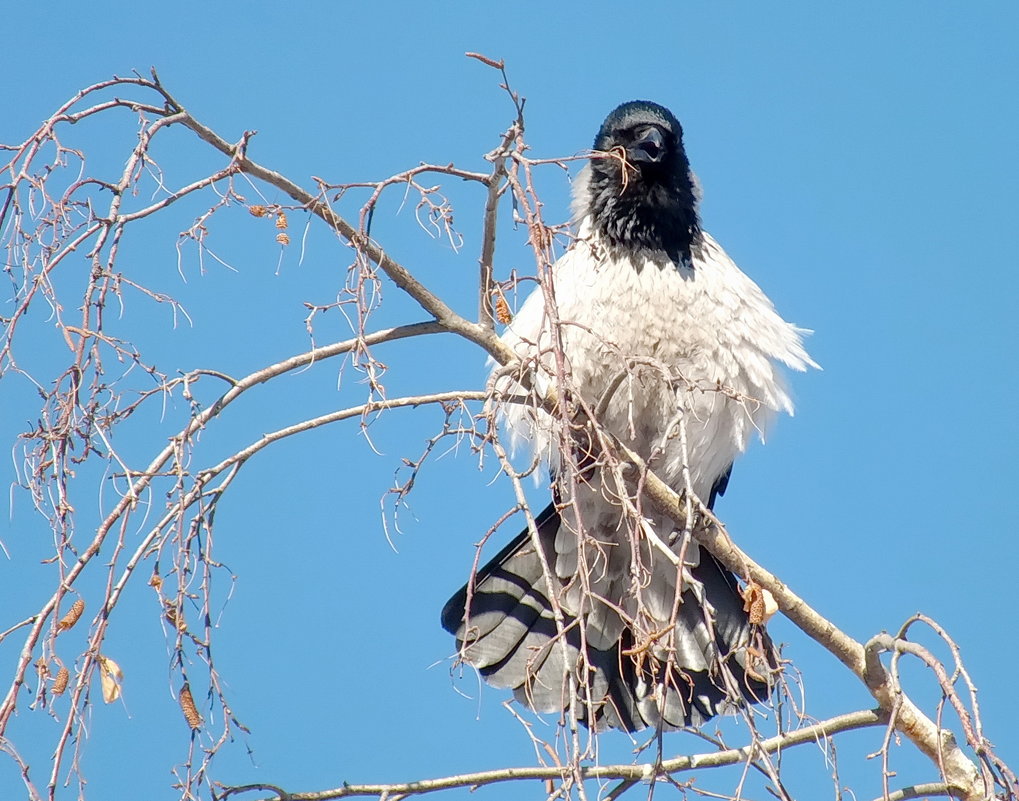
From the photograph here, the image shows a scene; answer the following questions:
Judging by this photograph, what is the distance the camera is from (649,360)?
2.84 meters

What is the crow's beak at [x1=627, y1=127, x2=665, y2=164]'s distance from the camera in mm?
4688

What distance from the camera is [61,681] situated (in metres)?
2.34

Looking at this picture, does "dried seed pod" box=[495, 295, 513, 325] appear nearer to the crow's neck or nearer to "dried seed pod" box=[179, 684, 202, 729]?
"dried seed pod" box=[179, 684, 202, 729]

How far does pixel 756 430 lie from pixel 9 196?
285cm

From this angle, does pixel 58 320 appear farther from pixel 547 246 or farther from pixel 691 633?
pixel 691 633

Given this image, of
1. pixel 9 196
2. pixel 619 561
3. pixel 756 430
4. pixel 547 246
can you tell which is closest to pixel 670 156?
pixel 756 430

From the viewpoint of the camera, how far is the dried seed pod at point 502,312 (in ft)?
9.36

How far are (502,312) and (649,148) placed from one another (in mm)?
1998

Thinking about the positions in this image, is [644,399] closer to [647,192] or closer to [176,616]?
[647,192]

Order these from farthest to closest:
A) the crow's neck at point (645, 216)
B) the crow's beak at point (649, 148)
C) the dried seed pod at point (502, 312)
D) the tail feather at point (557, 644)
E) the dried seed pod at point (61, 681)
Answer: the crow's beak at point (649, 148) < the crow's neck at point (645, 216) < the tail feather at point (557, 644) < the dried seed pod at point (502, 312) < the dried seed pod at point (61, 681)

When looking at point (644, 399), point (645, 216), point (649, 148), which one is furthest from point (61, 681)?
point (649, 148)

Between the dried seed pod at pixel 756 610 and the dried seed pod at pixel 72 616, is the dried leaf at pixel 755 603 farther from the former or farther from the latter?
the dried seed pod at pixel 72 616

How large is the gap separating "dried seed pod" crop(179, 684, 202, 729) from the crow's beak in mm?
2762

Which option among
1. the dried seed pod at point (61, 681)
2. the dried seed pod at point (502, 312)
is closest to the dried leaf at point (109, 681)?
the dried seed pod at point (61, 681)
